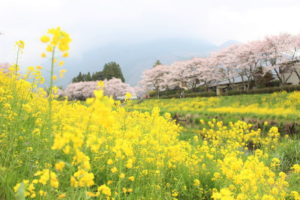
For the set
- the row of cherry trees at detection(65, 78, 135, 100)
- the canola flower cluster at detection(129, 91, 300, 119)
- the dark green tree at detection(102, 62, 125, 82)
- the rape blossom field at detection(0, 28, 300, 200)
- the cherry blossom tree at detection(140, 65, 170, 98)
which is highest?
the dark green tree at detection(102, 62, 125, 82)

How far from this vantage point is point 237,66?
93.9ft

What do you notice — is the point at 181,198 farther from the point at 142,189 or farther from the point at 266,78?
the point at 266,78

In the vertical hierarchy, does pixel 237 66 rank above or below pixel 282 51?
below

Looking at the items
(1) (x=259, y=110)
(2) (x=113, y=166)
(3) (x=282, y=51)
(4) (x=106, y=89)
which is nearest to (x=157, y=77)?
(4) (x=106, y=89)

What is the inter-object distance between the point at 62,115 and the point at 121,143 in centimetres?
253

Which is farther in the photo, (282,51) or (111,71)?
(111,71)

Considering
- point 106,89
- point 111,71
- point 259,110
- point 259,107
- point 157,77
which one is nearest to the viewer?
point 259,110

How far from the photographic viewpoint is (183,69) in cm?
4288

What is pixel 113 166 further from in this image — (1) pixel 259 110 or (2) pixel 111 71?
(2) pixel 111 71

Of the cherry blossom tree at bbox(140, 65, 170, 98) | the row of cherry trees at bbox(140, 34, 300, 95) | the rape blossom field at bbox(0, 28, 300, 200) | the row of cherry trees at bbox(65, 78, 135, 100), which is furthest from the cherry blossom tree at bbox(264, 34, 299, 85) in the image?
the row of cherry trees at bbox(65, 78, 135, 100)

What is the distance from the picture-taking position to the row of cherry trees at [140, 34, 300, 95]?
24.2 m

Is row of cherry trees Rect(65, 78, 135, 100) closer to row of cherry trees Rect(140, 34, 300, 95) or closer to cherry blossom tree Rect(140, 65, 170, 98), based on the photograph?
row of cherry trees Rect(140, 34, 300, 95)

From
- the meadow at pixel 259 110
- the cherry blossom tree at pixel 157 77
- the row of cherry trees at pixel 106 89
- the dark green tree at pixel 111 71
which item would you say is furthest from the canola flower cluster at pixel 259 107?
the dark green tree at pixel 111 71

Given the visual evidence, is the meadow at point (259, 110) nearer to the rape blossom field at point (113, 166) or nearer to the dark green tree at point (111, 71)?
the rape blossom field at point (113, 166)
